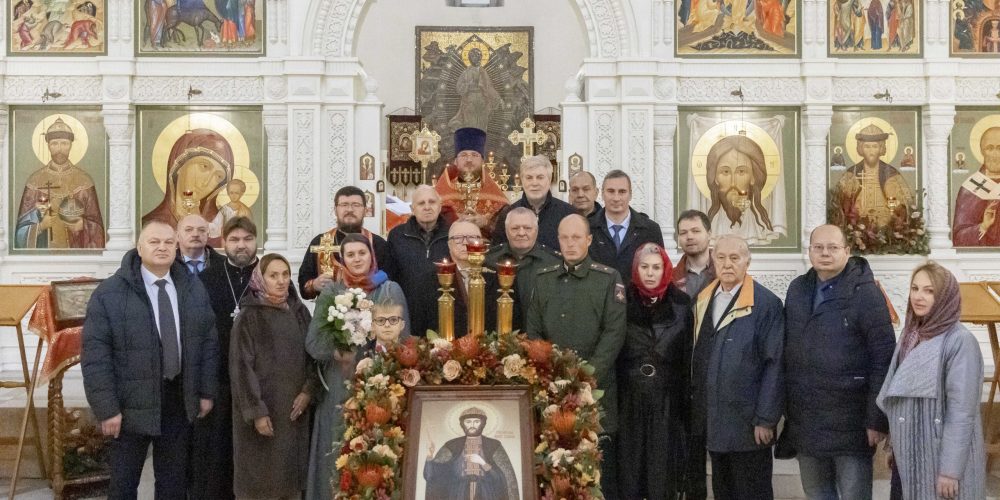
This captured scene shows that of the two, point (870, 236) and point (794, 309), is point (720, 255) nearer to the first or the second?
point (794, 309)

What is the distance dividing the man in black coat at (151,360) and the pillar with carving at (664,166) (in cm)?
657

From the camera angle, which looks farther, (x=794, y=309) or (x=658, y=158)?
(x=658, y=158)

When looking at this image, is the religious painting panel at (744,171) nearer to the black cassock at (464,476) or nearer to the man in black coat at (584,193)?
the man in black coat at (584,193)

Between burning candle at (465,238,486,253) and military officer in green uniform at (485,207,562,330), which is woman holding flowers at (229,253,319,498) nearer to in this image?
military officer in green uniform at (485,207,562,330)

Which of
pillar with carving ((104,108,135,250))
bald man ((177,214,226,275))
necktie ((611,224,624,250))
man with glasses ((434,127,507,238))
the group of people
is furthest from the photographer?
pillar with carving ((104,108,135,250))

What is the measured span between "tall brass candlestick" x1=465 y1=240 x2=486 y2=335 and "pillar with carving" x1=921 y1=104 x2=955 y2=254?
317 inches

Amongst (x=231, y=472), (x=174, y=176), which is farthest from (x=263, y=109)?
(x=231, y=472)

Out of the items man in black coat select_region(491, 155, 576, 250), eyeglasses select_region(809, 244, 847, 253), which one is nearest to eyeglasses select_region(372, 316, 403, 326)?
man in black coat select_region(491, 155, 576, 250)

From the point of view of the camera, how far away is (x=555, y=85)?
1867 cm

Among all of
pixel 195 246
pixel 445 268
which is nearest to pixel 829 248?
pixel 445 268

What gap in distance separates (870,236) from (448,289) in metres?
7.64

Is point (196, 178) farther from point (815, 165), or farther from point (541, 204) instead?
point (815, 165)

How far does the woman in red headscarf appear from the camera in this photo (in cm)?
546

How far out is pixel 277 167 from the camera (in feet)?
37.1
